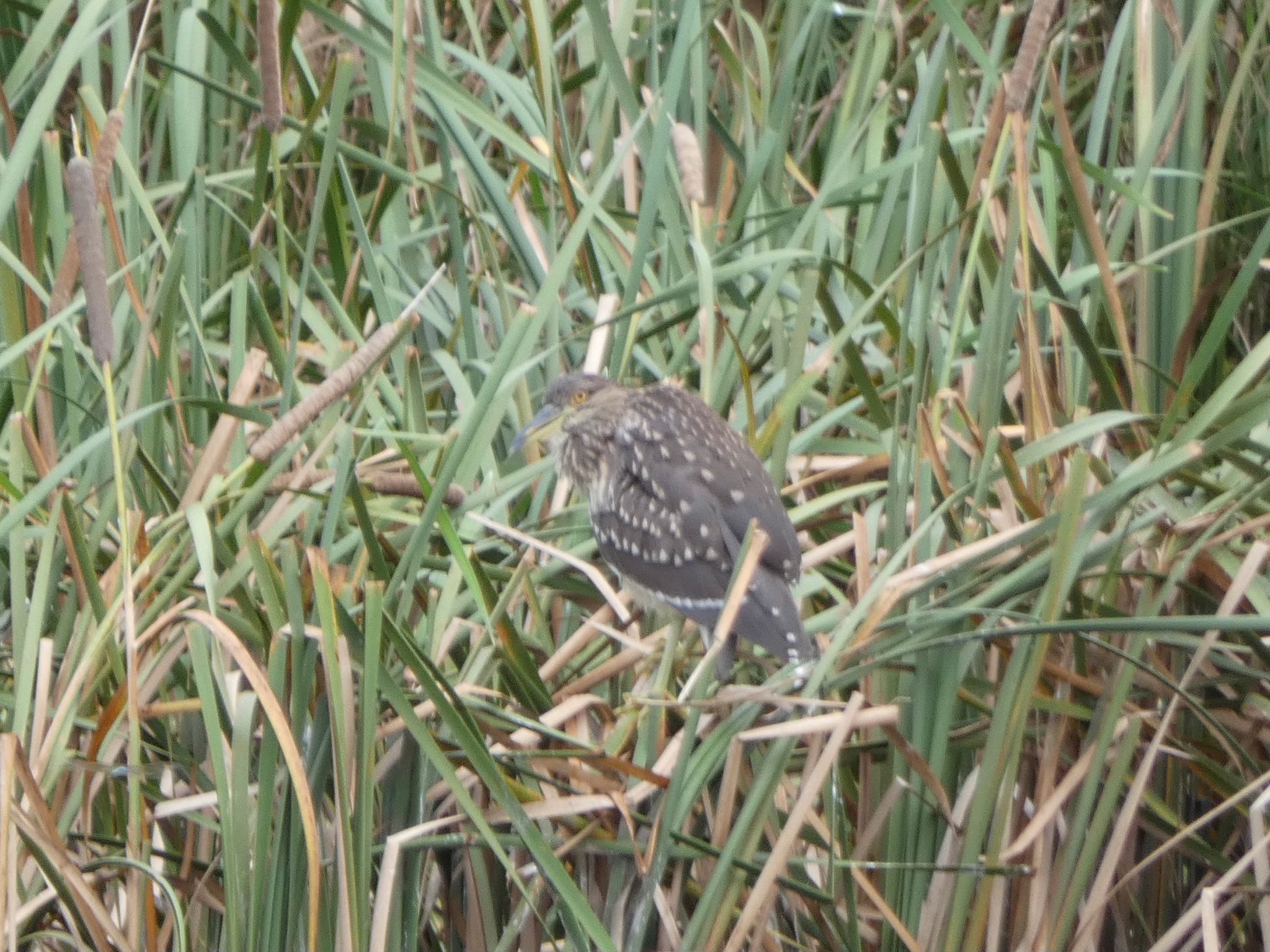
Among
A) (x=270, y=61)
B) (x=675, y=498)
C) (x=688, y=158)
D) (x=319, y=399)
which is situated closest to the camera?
(x=319, y=399)

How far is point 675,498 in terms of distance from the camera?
123 inches

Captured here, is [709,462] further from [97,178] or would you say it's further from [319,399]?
[97,178]

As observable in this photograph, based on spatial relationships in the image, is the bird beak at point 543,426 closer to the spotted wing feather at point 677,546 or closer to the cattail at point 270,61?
the spotted wing feather at point 677,546

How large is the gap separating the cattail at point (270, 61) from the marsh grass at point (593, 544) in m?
0.22

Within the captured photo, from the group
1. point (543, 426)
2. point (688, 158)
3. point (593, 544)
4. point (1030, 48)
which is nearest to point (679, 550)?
point (593, 544)

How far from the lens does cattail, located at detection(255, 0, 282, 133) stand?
8.05 ft

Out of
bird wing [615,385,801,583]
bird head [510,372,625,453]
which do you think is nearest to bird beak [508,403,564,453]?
bird head [510,372,625,453]

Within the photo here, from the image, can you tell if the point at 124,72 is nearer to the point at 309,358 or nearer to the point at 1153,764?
the point at 309,358

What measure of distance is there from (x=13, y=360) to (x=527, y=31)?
4.81 ft

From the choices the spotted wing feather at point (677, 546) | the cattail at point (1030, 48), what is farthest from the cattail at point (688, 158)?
the cattail at point (1030, 48)

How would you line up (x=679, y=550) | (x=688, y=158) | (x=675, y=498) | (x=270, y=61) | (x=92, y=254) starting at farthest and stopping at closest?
(x=675, y=498)
(x=679, y=550)
(x=688, y=158)
(x=270, y=61)
(x=92, y=254)

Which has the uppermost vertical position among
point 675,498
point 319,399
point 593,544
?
point 319,399

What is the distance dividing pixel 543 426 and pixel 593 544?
25 cm

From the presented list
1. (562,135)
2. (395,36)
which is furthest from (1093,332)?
(395,36)
